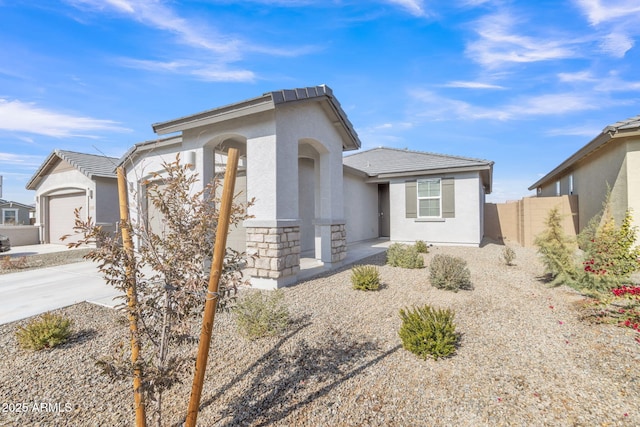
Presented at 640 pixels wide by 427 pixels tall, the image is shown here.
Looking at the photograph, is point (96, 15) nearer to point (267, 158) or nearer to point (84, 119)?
point (84, 119)

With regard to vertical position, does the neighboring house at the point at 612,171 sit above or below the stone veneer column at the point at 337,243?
above

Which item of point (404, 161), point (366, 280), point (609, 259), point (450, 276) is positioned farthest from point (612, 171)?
point (366, 280)

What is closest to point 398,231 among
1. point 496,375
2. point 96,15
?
point 496,375

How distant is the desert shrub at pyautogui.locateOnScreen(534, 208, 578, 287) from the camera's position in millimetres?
5820

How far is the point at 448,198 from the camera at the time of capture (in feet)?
40.4

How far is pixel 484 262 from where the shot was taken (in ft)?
29.0

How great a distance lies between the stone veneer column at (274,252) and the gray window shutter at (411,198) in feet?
26.4

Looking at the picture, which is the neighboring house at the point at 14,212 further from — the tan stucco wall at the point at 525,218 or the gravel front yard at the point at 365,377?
the tan stucco wall at the point at 525,218

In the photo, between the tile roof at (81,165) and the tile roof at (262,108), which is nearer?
the tile roof at (262,108)

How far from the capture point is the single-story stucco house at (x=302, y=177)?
625cm

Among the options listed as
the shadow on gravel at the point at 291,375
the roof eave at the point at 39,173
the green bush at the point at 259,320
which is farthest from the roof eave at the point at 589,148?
the roof eave at the point at 39,173

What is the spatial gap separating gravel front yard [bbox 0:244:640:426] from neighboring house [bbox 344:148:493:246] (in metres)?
7.80

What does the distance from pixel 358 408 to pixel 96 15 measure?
27.9 ft

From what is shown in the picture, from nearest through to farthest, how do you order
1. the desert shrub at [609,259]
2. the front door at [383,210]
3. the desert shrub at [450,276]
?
1. the desert shrub at [609,259]
2. the desert shrub at [450,276]
3. the front door at [383,210]
